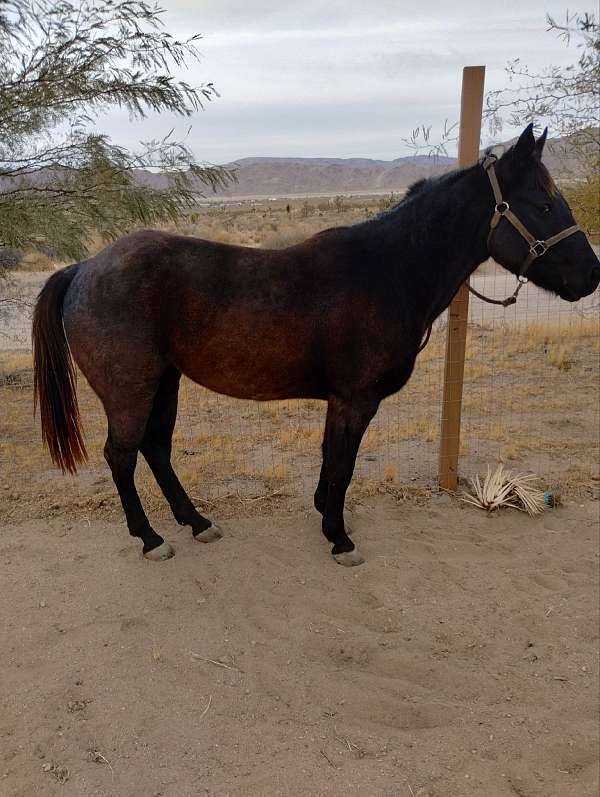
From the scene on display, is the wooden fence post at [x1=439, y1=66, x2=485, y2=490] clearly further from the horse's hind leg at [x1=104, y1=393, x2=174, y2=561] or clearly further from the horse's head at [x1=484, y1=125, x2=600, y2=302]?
the horse's hind leg at [x1=104, y1=393, x2=174, y2=561]

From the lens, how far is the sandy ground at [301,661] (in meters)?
2.28

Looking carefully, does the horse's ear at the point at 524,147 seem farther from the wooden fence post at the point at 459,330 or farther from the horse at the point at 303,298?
the wooden fence post at the point at 459,330

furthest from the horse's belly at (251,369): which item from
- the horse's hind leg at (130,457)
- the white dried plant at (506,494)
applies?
the white dried plant at (506,494)

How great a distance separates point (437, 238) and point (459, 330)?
1.16 meters

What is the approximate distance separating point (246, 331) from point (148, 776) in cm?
214

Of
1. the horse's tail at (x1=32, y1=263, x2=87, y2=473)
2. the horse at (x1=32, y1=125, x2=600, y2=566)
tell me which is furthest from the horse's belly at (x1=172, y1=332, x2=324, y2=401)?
the horse's tail at (x1=32, y1=263, x2=87, y2=473)

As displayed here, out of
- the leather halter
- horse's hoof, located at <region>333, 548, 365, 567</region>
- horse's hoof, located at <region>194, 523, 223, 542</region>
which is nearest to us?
the leather halter

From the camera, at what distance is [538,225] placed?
3.17m

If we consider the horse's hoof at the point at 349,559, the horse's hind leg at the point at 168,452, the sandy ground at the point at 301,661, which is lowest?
the sandy ground at the point at 301,661

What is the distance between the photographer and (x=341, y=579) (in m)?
3.54

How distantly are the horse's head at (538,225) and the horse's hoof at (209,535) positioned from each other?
2548 mm

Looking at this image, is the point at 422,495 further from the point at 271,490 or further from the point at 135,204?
the point at 135,204

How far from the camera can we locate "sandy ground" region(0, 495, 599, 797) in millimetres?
2279

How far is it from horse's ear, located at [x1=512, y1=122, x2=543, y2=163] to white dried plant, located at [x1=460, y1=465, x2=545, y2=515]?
230 cm
